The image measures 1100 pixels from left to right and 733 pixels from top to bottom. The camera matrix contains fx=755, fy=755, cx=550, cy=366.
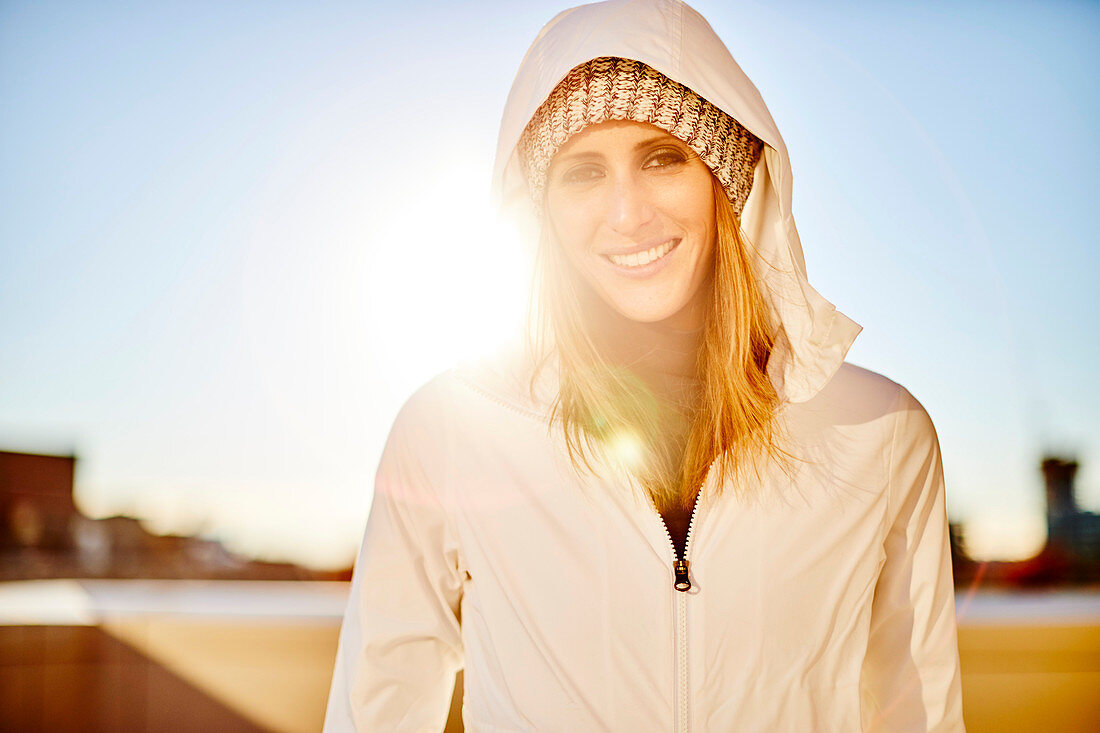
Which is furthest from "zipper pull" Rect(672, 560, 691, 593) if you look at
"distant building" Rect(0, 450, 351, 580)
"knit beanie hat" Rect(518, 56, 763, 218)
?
"distant building" Rect(0, 450, 351, 580)

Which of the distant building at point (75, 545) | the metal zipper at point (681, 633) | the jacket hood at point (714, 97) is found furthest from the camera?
the distant building at point (75, 545)

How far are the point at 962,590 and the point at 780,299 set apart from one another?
1.41 meters

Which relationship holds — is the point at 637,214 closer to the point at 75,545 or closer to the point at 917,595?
the point at 917,595

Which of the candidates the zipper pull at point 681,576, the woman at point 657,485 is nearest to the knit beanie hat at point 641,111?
the woman at point 657,485

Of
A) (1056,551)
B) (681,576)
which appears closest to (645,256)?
(681,576)

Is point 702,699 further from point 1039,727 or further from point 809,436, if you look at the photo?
point 1039,727

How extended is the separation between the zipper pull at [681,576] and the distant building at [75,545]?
191cm

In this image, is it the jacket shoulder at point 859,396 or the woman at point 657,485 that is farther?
the jacket shoulder at point 859,396

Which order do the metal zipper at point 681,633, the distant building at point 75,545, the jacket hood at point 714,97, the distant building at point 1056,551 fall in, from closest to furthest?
the metal zipper at point 681,633 → the jacket hood at point 714,97 → the distant building at point 1056,551 → the distant building at point 75,545

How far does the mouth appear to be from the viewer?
4.02ft

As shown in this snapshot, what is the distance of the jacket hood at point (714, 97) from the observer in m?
1.18

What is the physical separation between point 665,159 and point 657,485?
0.53m

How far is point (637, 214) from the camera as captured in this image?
1197 mm

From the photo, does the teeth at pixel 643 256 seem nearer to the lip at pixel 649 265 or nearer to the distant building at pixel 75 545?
the lip at pixel 649 265
